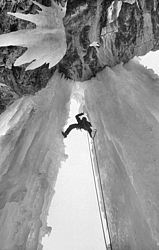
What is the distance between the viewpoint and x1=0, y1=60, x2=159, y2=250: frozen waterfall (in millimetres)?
1362

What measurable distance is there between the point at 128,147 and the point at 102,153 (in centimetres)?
14

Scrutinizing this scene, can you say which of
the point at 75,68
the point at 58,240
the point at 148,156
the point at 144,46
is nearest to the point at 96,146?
the point at 148,156

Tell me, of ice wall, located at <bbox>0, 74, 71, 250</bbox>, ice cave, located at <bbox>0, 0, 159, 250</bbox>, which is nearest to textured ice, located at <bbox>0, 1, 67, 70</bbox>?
ice cave, located at <bbox>0, 0, 159, 250</bbox>

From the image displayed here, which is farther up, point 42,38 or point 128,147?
point 42,38

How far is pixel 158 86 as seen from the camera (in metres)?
1.72

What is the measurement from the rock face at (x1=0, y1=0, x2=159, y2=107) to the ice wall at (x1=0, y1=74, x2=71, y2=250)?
76mm

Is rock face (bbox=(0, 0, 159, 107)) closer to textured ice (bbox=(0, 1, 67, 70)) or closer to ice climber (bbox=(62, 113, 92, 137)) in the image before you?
textured ice (bbox=(0, 1, 67, 70))

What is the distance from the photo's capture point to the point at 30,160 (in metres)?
1.59

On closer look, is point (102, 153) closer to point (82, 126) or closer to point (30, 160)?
point (82, 126)

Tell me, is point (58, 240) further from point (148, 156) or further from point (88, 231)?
point (148, 156)

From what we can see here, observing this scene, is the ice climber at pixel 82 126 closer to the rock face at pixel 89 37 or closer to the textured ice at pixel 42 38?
the rock face at pixel 89 37

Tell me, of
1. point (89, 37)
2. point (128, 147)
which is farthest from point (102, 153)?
point (89, 37)

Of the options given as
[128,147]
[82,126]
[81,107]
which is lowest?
[128,147]

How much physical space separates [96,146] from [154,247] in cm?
55
